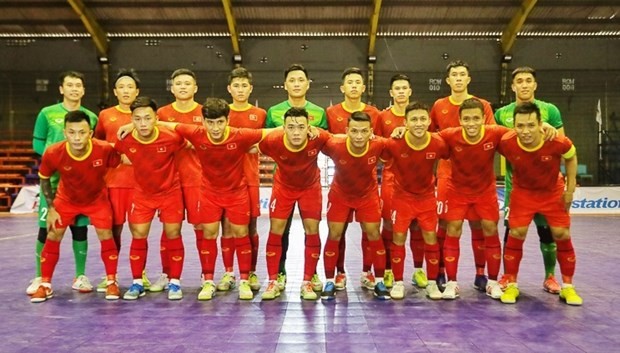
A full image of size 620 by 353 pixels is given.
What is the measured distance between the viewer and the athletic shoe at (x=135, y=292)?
4.39 metres

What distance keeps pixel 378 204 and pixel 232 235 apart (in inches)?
56.2

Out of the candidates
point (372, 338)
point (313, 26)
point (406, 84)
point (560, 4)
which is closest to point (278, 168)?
Result: point (406, 84)

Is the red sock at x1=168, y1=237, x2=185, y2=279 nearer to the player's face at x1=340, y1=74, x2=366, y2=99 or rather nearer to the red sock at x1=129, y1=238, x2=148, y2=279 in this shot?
the red sock at x1=129, y1=238, x2=148, y2=279

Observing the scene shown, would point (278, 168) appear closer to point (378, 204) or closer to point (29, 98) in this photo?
point (378, 204)

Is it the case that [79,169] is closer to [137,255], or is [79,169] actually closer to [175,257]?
[137,255]

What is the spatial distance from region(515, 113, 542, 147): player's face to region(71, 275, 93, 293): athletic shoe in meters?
4.16

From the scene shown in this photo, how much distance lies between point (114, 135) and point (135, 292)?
5.06 feet

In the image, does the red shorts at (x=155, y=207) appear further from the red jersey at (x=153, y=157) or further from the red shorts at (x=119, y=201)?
the red shorts at (x=119, y=201)

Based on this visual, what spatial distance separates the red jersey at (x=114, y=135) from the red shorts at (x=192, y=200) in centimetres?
50

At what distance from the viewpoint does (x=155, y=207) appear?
4.51m

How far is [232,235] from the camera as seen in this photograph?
15.7ft

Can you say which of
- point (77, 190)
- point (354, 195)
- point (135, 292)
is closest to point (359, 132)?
point (354, 195)

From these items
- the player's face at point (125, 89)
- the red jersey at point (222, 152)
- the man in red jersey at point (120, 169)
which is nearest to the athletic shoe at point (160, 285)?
the man in red jersey at point (120, 169)

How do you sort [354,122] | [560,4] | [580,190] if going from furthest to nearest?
1. [560,4]
2. [580,190]
3. [354,122]
